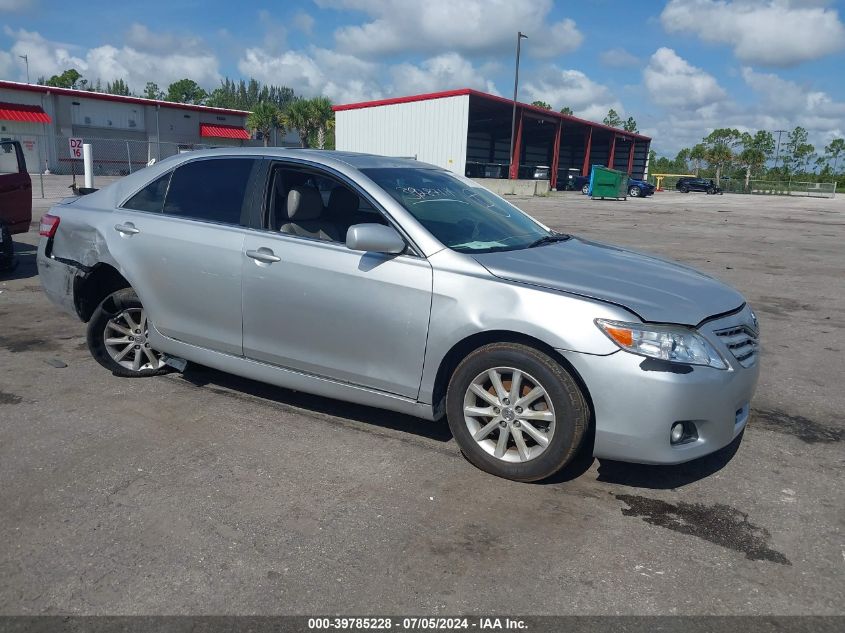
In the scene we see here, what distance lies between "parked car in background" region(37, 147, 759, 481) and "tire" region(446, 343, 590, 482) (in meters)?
0.01

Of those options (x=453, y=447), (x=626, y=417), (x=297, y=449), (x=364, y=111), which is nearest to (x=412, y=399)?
(x=453, y=447)

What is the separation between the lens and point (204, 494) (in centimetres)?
340

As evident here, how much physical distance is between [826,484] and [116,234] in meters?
4.71

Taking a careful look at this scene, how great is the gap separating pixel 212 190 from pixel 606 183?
39950mm

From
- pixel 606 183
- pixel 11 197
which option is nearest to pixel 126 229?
pixel 11 197

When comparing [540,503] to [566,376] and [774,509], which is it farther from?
[774,509]

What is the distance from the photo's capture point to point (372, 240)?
3.66m

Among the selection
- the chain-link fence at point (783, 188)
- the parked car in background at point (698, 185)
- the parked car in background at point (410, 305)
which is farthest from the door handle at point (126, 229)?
the chain-link fence at point (783, 188)

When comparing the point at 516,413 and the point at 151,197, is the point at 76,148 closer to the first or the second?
the point at 151,197

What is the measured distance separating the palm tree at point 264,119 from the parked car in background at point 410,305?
61.3 meters

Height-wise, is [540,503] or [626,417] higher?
[626,417]

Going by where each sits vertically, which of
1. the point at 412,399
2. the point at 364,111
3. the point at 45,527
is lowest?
the point at 45,527

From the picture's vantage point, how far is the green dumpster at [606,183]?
4156cm

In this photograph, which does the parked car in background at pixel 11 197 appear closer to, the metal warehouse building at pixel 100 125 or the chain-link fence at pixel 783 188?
the metal warehouse building at pixel 100 125
